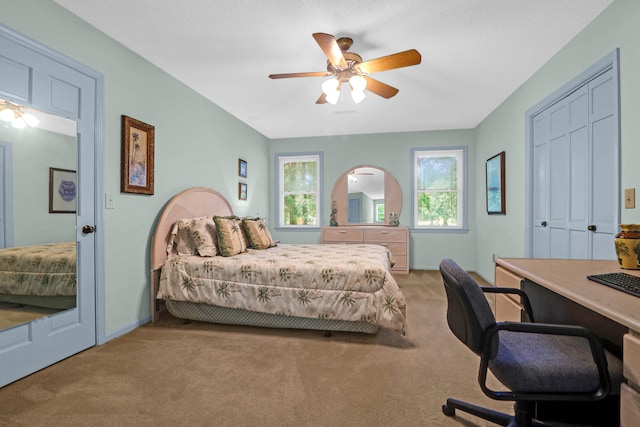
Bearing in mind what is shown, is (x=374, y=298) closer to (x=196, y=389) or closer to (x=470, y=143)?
(x=196, y=389)

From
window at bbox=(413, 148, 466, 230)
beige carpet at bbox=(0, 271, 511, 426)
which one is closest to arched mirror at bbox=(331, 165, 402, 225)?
window at bbox=(413, 148, 466, 230)

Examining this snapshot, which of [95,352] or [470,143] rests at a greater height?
[470,143]

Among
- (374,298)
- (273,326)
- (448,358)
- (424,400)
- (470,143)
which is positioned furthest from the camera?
(470,143)

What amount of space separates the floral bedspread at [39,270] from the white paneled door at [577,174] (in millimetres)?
3761

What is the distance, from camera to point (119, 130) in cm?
261

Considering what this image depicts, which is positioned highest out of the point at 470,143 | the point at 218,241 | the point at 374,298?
the point at 470,143

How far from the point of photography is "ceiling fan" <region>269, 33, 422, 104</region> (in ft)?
7.32

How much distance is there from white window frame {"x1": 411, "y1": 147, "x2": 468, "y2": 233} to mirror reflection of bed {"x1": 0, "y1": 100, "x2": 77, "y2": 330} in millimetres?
4737

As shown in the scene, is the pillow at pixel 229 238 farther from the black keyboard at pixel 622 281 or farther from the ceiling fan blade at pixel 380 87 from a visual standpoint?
the black keyboard at pixel 622 281

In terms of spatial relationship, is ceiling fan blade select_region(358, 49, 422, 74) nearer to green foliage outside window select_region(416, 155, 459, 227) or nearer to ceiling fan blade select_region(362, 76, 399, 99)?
ceiling fan blade select_region(362, 76, 399, 99)

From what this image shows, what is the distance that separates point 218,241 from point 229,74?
172 centimetres

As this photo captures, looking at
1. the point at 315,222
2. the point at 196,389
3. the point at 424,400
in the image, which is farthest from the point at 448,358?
the point at 315,222

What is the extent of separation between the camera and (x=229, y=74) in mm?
3199

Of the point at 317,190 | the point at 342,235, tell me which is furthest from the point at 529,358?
the point at 317,190
